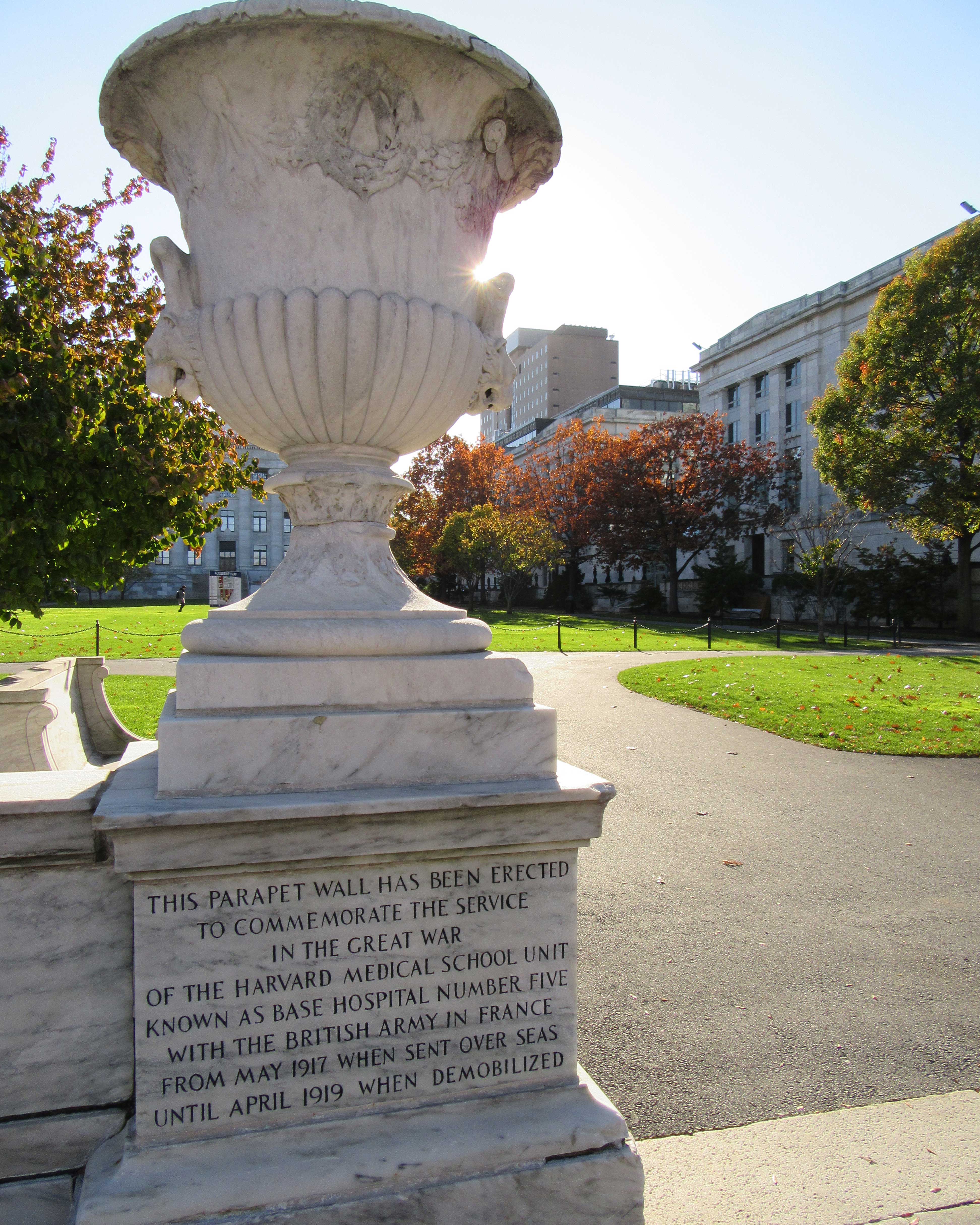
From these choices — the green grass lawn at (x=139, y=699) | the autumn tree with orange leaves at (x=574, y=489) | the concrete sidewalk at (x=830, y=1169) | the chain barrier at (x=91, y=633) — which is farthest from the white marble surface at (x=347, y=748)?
the autumn tree with orange leaves at (x=574, y=489)

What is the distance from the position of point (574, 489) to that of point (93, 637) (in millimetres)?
24558

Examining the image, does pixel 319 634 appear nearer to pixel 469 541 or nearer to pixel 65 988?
pixel 65 988

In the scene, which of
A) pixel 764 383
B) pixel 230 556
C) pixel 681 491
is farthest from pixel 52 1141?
pixel 230 556

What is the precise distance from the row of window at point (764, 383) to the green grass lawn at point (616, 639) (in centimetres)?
1843

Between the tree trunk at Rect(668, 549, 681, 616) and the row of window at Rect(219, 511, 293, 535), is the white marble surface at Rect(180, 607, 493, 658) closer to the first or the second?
Result: the tree trunk at Rect(668, 549, 681, 616)

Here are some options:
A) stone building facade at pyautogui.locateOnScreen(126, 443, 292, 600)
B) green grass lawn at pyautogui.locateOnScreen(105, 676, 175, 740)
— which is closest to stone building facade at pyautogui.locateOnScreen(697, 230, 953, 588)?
green grass lawn at pyautogui.locateOnScreen(105, 676, 175, 740)

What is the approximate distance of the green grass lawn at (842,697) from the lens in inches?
319

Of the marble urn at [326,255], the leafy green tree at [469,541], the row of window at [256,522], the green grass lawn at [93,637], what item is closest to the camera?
the marble urn at [326,255]

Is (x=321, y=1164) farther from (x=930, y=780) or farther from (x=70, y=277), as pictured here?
(x=70, y=277)

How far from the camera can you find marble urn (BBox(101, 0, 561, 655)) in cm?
222

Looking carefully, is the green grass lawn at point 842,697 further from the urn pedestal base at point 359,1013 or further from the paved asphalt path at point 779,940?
the urn pedestal base at point 359,1013

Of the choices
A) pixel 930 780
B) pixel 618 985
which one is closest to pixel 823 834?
pixel 930 780

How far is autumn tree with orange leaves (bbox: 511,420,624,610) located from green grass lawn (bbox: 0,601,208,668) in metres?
17.1

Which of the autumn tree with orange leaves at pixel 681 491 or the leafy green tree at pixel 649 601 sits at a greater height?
the autumn tree with orange leaves at pixel 681 491
